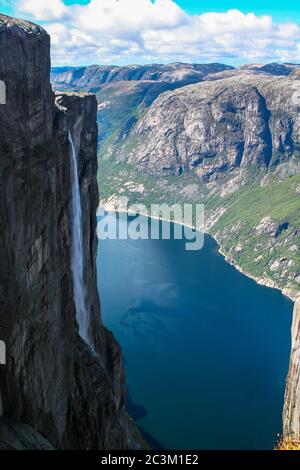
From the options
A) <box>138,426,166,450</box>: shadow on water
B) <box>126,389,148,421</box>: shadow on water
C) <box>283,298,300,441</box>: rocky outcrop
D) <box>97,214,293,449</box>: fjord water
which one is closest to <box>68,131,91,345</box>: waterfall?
<box>283,298,300,441</box>: rocky outcrop

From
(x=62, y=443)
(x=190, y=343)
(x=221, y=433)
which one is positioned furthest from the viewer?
(x=190, y=343)

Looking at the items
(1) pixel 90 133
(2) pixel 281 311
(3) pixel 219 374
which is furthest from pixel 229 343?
(1) pixel 90 133

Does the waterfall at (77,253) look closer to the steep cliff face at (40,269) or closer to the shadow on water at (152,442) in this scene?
the steep cliff face at (40,269)

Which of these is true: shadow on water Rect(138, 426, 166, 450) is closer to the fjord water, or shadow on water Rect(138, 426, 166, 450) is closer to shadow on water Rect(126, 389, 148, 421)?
the fjord water

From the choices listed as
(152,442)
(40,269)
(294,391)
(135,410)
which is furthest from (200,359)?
(40,269)
